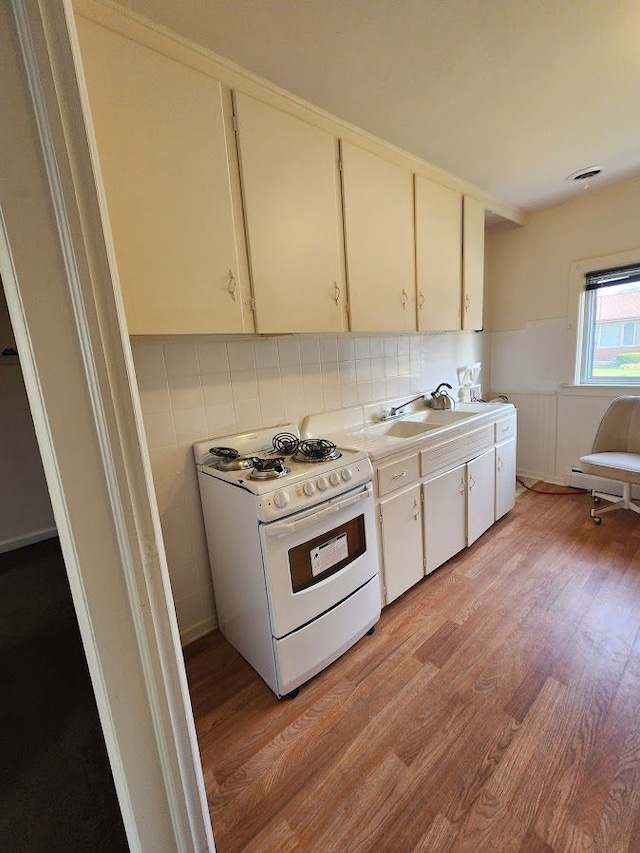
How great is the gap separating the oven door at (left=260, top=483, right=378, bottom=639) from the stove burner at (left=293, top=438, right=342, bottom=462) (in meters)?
0.19

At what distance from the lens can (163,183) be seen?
1.20 m

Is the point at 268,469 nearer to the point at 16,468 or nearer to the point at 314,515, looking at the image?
the point at 314,515

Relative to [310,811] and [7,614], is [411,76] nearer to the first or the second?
→ [310,811]

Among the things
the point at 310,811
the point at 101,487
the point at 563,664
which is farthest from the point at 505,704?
the point at 101,487

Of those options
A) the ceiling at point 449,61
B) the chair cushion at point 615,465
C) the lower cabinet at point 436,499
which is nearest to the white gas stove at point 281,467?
the lower cabinet at point 436,499

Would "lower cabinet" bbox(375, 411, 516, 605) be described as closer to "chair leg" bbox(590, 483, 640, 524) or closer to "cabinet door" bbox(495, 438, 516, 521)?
"cabinet door" bbox(495, 438, 516, 521)

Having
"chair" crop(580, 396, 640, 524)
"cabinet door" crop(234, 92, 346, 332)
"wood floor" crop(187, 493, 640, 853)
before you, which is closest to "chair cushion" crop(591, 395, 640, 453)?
"chair" crop(580, 396, 640, 524)

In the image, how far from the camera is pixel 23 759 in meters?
1.27

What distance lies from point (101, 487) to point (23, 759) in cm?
146

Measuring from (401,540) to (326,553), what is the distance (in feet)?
1.89

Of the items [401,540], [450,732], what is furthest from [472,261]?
[450,732]

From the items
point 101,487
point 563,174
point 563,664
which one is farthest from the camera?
point 563,174

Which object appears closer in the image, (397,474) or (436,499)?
(397,474)

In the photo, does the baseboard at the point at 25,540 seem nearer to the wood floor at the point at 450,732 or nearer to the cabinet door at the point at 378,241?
the wood floor at the point at 450,732
